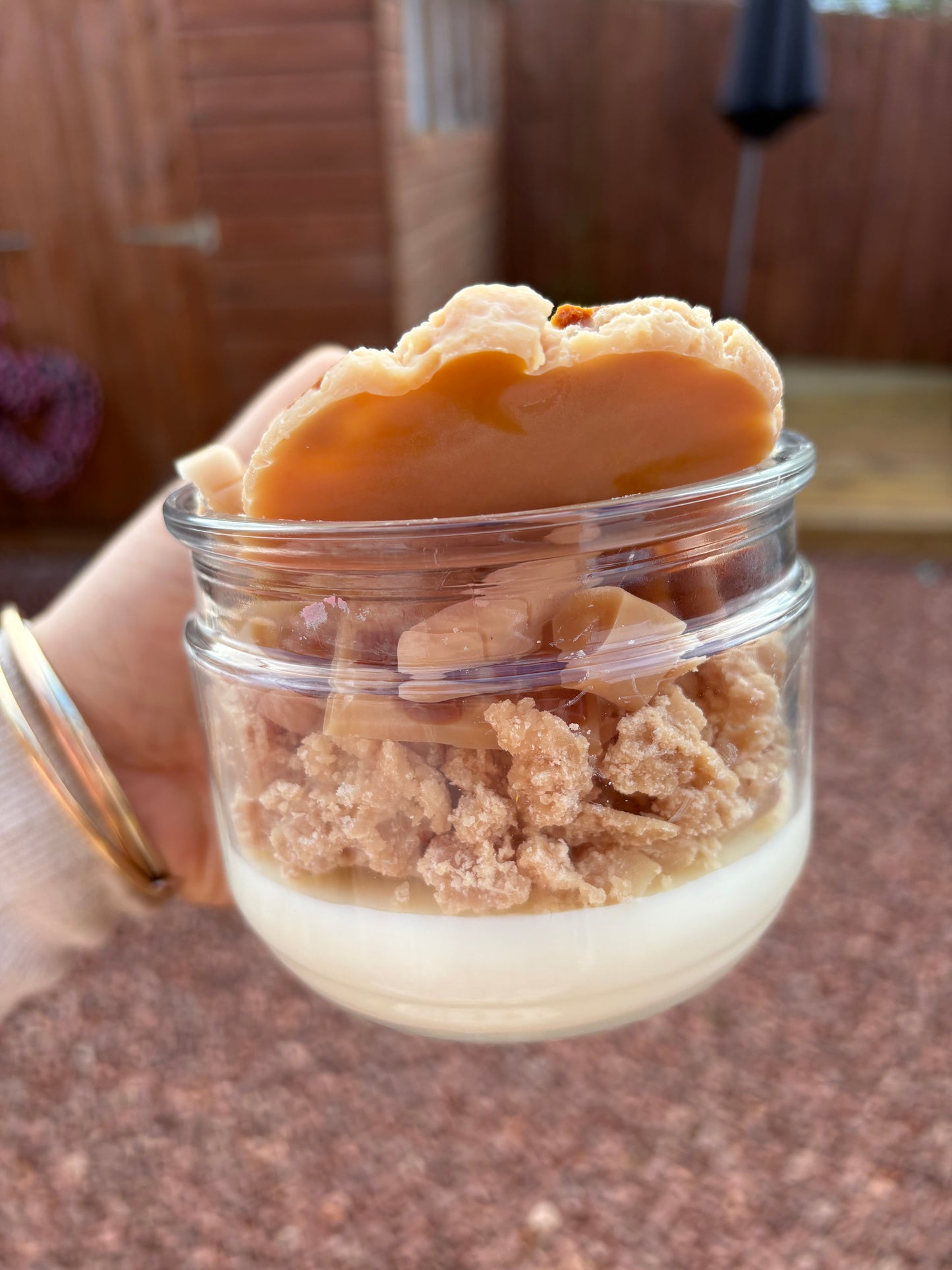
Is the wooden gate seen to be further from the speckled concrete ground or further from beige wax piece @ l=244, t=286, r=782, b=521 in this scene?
beige wax piece @ l=244, t=286, r=782, b=521

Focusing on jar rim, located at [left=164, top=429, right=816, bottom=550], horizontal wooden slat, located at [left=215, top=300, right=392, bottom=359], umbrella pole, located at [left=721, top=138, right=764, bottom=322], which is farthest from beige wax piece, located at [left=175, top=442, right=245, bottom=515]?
umbrella pole, located at [left=721, top=138, right=764, bottom=322]

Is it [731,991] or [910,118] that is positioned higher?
[910,118]

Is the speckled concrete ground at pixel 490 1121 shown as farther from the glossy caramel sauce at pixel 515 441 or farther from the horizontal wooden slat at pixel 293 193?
the horizontal wooden slat at pixel 293 193

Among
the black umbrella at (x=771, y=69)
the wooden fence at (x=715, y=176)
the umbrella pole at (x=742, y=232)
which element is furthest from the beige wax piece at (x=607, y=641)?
the wooden fence at (x=715, y=176)

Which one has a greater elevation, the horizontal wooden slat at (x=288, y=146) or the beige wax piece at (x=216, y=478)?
the horizontal wooden slat at (x=288, y=146)

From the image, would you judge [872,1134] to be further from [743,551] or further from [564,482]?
[564,482]

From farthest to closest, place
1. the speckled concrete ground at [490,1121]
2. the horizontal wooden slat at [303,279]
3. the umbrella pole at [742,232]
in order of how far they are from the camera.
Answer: the umbrella pole at [742,232]
the horizontal wooden slat at [303,279]
the speckled concrete ground at [490,1121]

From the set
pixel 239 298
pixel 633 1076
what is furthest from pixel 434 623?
pixel 239 298

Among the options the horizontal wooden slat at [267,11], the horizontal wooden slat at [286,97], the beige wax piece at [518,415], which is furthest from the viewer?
the horizontal wooden slat at [286,97]
